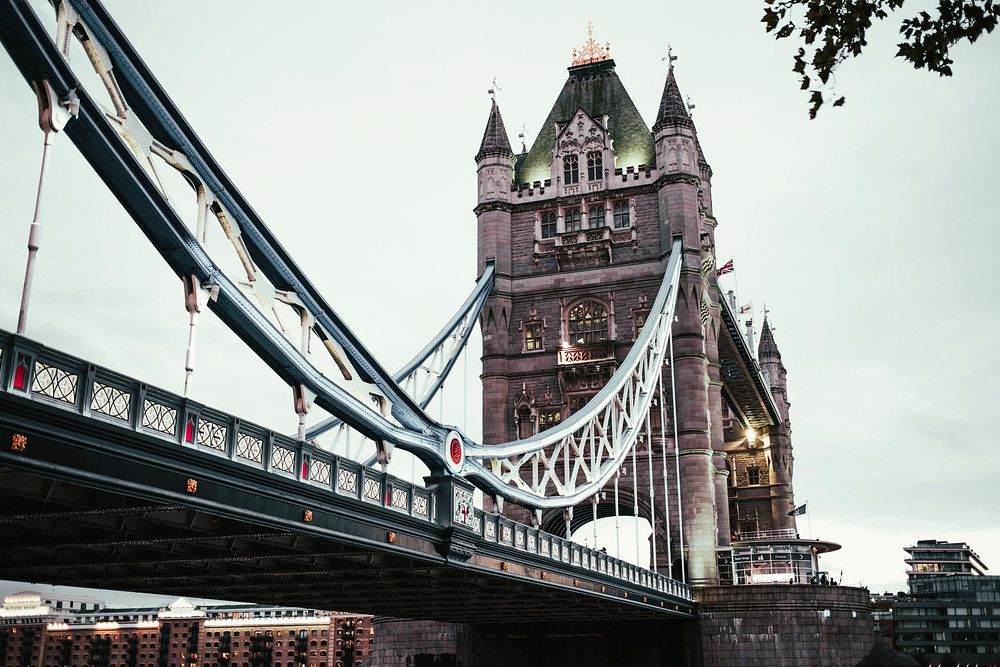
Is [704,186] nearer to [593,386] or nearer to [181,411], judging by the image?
[593,386]

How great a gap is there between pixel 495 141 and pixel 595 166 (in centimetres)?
547

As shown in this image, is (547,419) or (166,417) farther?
(547,419)

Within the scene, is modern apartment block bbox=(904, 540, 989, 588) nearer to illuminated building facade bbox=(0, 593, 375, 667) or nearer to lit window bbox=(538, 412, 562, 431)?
illuminated building facade bbox=(0, 593, 375, 667)

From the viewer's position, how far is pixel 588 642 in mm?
46688

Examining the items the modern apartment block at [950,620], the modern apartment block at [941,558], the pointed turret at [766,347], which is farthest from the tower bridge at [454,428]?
the modern apartment block at [941,558]

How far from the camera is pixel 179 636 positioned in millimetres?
159000

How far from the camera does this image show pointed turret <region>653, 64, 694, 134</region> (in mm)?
54781

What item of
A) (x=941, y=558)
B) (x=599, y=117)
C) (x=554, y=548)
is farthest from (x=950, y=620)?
(x=554, y=548)

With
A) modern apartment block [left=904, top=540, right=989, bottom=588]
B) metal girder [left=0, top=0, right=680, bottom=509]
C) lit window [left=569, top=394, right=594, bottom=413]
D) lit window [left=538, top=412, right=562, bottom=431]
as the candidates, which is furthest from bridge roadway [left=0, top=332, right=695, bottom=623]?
modern apartment block [left=904, top=540, right=989, bottom=588]

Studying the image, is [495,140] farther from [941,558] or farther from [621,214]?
[941,558]

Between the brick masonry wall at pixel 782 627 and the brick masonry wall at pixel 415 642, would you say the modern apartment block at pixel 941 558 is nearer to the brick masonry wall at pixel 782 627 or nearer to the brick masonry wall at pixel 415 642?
the brick masonry wall at pixel 782 627

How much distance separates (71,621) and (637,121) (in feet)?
500

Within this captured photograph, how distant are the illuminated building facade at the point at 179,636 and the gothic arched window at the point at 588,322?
292ft

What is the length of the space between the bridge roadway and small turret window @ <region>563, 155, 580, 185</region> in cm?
2806
